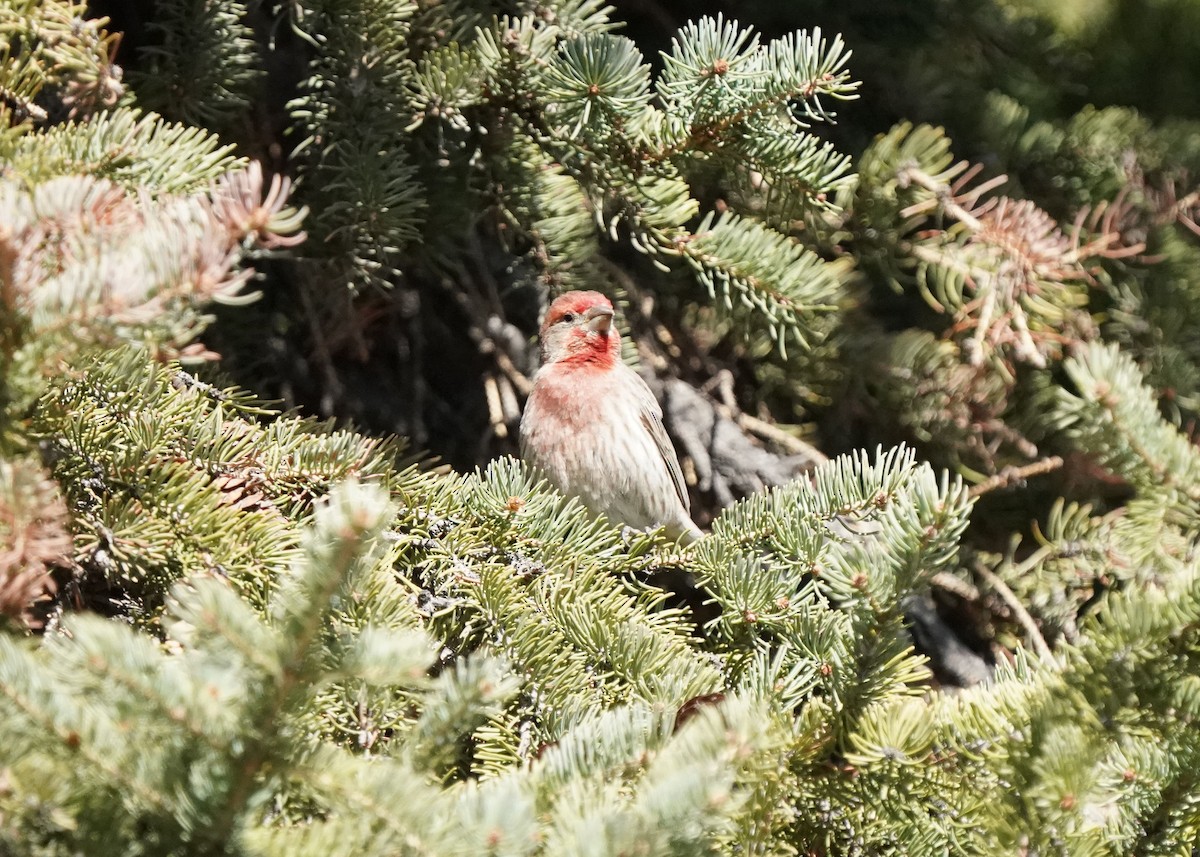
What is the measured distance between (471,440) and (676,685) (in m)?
1.97

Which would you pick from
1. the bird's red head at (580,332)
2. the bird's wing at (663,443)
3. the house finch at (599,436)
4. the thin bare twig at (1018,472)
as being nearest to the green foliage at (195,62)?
the bird's red head at (580,332)

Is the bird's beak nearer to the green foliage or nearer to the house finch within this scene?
the house finch

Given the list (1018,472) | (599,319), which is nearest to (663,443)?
(599,319)

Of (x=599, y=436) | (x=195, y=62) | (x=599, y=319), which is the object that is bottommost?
(x=599, y=436)

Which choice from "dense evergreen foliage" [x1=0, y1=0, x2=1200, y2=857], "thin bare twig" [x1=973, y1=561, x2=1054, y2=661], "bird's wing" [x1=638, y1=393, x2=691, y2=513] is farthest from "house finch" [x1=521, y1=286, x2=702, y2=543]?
"thin bare twig" [x1=973, y1=561, x2=1054, y2=661]

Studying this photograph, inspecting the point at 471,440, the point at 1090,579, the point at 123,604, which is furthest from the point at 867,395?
the point at 123,604

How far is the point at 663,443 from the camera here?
3.51 m

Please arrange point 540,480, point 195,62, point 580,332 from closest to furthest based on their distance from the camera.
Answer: point 540,480 → point 195,62 → point 580,332

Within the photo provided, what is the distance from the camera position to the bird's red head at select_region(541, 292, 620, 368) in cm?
333

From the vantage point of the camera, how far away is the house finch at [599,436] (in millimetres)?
3484

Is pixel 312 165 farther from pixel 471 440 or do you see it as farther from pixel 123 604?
pixel 123 604

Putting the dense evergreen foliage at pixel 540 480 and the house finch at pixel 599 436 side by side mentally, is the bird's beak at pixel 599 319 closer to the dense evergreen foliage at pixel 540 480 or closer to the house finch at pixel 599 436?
the house finch at pixel 599 436

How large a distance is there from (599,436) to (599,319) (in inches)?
14.9

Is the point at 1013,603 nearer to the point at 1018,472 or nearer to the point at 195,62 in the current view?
the point at 1018,472
